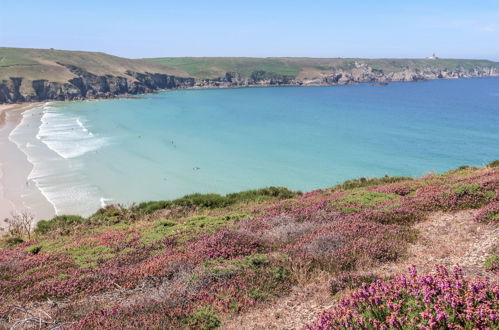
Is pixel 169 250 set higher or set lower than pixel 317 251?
lower

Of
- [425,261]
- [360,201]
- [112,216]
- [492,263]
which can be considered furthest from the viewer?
[112,216]

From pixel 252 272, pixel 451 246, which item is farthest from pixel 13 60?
pixel 451 246

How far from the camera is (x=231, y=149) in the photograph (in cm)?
6072

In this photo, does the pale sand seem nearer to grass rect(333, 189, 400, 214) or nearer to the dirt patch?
grass rect(333, 189, 400, 214)

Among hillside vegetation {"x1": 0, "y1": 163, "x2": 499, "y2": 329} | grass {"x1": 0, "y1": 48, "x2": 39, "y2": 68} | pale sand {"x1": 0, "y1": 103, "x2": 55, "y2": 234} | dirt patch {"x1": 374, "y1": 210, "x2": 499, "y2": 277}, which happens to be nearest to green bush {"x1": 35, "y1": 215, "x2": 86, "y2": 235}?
hillside vegetation {"x1": 0, "y1": 163, "x2": 499, "y2": 329}

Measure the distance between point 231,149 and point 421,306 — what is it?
56187mm

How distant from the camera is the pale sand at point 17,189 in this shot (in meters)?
33.0

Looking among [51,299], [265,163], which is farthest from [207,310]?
[265,163]

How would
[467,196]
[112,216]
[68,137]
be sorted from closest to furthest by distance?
[467,196], [112,216], [68,137]

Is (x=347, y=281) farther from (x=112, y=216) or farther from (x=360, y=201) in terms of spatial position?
(x=112, y=216)

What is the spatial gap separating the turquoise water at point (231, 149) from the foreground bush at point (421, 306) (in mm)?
31642

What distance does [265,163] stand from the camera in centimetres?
5134

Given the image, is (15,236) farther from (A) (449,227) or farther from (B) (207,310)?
(A) (449,227)

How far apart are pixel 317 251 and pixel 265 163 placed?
4187 centimetres
